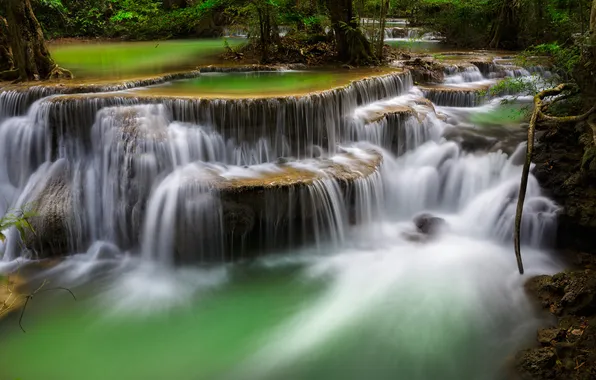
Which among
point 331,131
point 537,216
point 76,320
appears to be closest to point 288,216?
point 331,131

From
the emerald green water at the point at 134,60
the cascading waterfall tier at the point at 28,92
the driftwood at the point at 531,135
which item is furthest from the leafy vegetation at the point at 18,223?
the driftwood at the point at 531,135

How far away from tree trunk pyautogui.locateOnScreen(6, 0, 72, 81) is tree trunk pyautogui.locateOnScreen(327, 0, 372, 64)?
6.76 metres

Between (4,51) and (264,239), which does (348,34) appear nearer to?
(264,239)

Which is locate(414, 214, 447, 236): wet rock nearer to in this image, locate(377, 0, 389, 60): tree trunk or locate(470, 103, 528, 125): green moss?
locate(470, 103, 528, 125): green moss

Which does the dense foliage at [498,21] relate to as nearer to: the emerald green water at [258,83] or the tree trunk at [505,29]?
the tree trunk at [505,29]

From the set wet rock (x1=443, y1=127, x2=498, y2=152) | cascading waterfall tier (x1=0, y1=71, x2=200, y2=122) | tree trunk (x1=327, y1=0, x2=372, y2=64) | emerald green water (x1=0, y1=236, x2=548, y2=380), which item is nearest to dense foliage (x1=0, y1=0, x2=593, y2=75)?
tree trunk (x1=327, y1=0, x2=372, y2=64)

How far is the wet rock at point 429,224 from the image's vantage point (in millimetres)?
8000

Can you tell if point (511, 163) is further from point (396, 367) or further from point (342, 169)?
point (396, 367)

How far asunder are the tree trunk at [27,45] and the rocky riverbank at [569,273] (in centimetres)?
958

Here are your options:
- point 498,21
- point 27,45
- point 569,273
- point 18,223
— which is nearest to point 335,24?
point 27,45

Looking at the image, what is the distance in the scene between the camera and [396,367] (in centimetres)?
527

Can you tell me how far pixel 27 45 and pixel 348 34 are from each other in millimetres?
7557

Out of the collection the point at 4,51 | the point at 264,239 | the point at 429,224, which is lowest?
the point at 429,224

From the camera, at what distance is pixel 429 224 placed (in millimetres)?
8141
